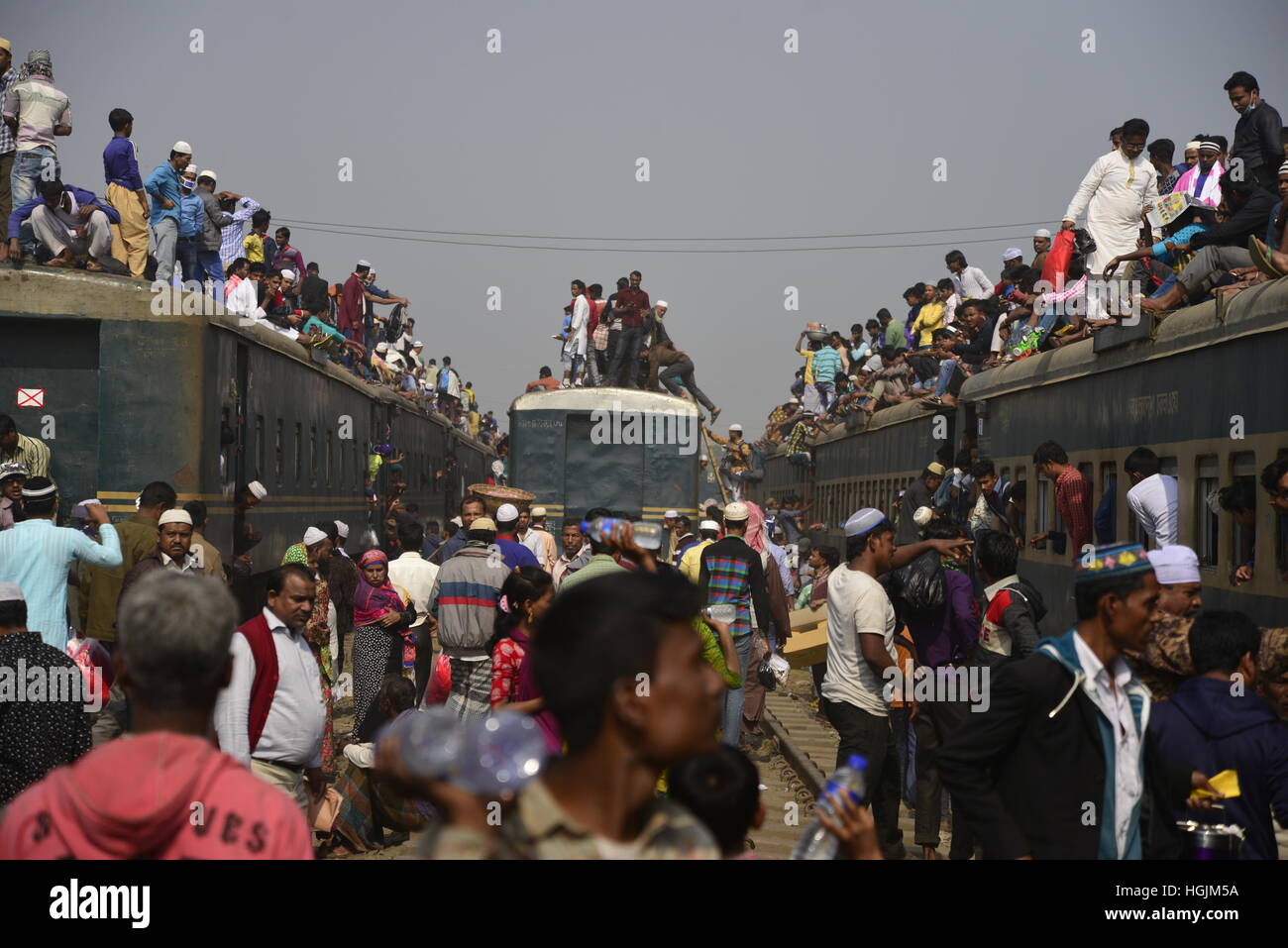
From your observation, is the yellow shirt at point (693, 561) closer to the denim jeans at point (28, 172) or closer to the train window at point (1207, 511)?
the train window at point (1207, 511)

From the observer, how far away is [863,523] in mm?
8398

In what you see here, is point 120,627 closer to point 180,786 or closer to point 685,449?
point 180,786

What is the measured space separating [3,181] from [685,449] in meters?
11.8

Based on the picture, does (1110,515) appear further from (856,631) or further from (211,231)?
(211,231)

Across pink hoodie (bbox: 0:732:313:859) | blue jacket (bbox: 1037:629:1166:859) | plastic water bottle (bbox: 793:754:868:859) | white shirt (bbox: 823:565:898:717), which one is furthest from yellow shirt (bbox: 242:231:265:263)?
plastic water bottle (bbox: 793:754:868:859)

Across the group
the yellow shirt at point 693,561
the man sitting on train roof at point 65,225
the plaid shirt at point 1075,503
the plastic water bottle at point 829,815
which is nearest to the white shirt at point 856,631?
the yellow shirt at point 693,561

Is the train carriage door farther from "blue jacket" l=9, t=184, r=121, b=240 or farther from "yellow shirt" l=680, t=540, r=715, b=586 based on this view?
"yellow shirt" l=680, t=540, r=715, b=586

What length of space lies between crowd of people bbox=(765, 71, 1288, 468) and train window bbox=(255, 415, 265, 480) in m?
7.57

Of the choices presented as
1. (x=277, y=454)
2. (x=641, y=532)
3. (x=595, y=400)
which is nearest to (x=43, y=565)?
(x=641, y=532)

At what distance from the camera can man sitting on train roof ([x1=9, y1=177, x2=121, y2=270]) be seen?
560 inches

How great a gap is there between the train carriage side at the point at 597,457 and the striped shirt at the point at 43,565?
15496mm

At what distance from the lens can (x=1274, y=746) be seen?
469 cm
